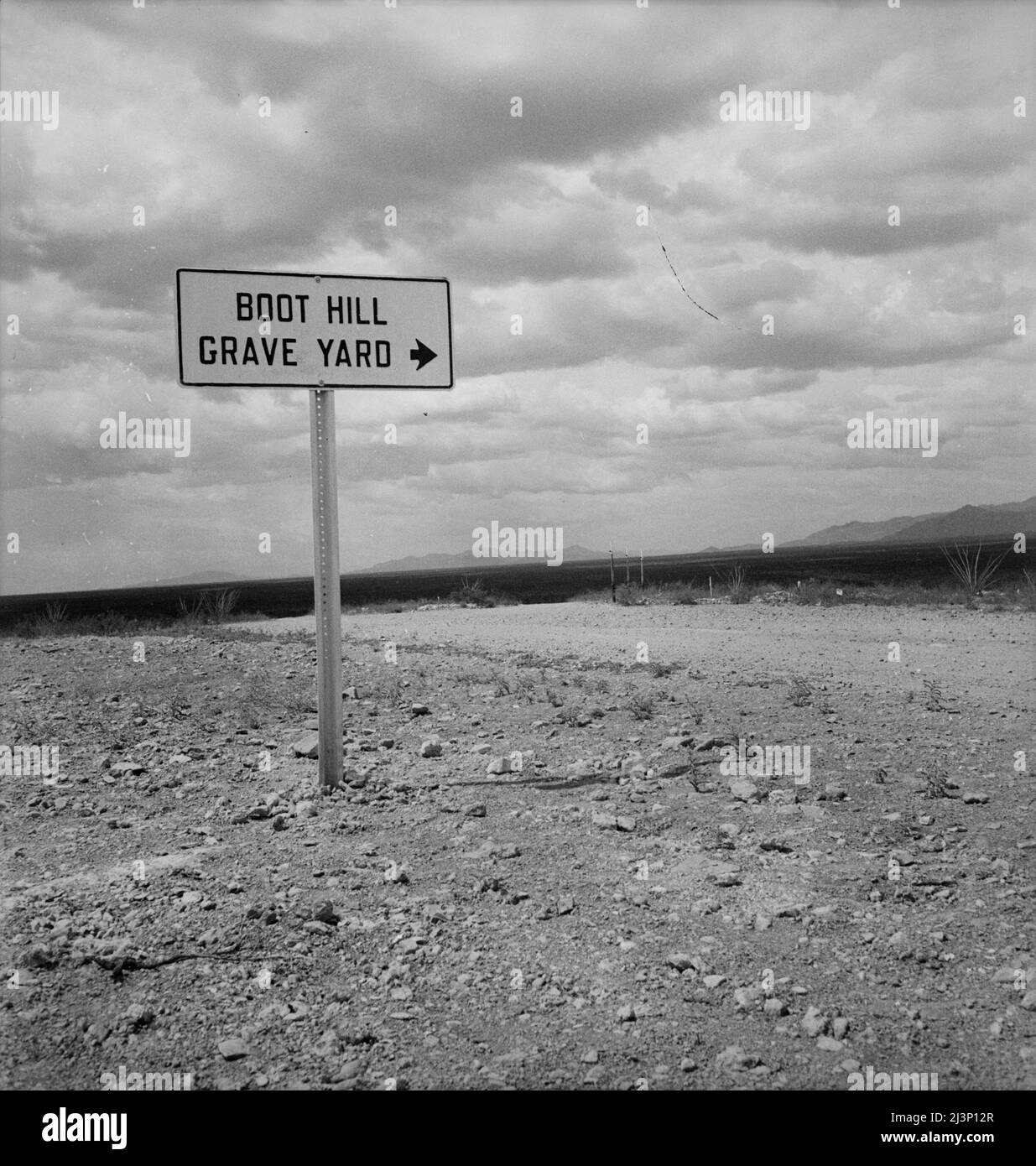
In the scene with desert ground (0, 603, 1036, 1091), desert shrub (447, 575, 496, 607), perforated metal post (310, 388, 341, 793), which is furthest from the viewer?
desert shrub (447, 575, 496, 607)

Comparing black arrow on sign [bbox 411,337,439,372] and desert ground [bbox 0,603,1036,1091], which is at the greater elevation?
black arrow on sign [bbox 411,337,439,372]

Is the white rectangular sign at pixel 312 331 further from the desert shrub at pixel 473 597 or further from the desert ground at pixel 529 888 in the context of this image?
the desert shrub at pixel 473 597

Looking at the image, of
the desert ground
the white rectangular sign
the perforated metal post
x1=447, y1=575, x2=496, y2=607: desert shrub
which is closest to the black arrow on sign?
the white rectangular sign

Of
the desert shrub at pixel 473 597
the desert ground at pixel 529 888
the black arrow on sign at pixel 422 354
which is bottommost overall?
the desert ground at pixel 529 888

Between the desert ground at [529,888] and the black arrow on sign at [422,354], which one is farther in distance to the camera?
the black arrow on sign at [422,354]

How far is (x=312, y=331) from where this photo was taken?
19.0 ft

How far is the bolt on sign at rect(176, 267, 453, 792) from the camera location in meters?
5.63

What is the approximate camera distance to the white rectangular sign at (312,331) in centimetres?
562

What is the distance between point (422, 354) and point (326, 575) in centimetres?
142

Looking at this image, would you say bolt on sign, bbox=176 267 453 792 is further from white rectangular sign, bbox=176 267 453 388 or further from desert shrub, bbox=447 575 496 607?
desert shrub, bbox=447 575 496 607

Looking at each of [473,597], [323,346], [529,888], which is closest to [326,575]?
[323,346]

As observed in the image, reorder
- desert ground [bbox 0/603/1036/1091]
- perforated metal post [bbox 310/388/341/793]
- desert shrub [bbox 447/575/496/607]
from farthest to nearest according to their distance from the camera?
1. desert shrub [bbox 447/575/496/607]
2. perforated metal post [bbox 310/388/341/793]
3. desert ground [bbox 0/603/1036/1091]

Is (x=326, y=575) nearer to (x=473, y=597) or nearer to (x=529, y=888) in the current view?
(x=529, y=888)

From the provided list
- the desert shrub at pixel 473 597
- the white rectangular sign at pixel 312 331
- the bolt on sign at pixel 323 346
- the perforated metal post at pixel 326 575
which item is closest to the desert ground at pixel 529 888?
the perforated metal post at pixel 326 575
